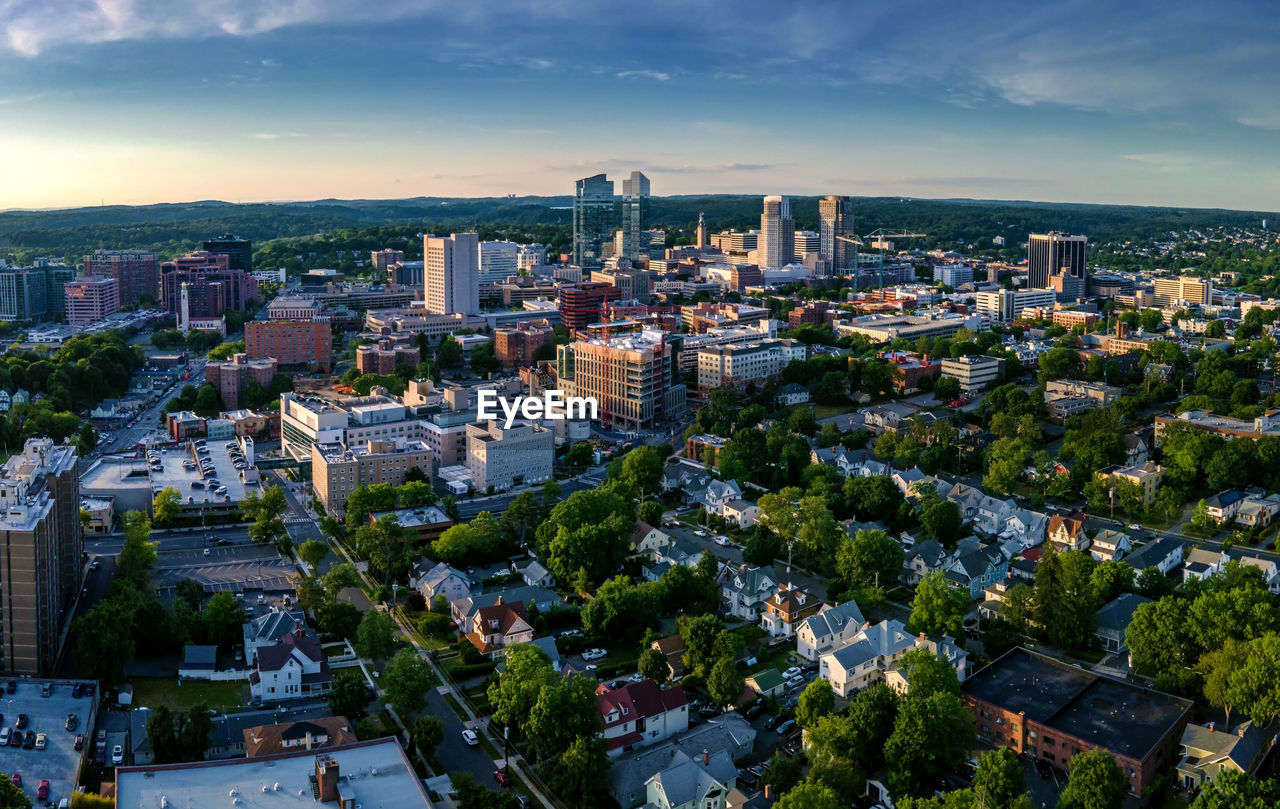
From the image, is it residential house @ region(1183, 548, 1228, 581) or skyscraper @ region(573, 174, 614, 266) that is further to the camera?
skyscraper @ region(573, 174, 614, 266)

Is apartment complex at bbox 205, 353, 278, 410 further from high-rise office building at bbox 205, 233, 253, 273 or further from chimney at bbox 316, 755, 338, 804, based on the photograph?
high-rise office building at bbox 205, 233, 253, 273

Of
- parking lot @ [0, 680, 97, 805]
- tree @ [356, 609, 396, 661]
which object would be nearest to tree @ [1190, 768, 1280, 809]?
tree @ [356, 609, 396, 661]

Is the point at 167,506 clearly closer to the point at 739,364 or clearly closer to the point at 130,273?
the point at 739,364

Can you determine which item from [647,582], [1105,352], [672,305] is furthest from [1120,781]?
[672,305]

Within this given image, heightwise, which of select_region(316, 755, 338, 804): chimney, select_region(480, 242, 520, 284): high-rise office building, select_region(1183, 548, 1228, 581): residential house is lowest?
select_region(316, 755, 338, 804): chimney

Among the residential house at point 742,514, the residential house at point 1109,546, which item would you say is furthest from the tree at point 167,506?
the residential house at point 1109,546

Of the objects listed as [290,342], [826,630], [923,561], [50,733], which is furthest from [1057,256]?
[50,733]
